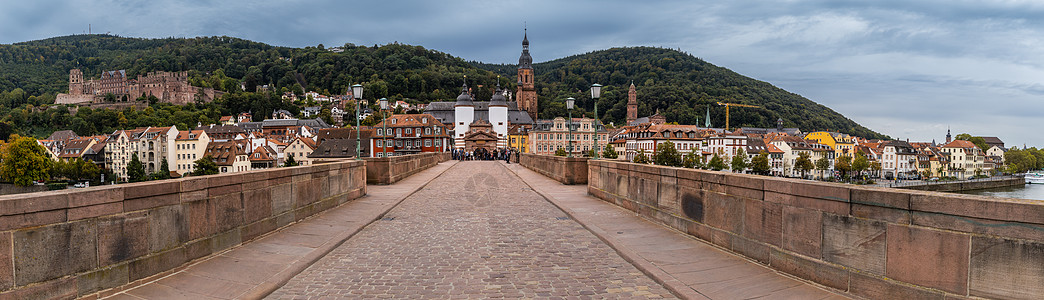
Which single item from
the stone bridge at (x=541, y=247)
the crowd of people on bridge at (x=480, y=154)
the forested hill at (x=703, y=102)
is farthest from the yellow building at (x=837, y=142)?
the stone bridge at (x=541, y=247)

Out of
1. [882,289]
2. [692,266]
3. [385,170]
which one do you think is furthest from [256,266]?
[385,170]

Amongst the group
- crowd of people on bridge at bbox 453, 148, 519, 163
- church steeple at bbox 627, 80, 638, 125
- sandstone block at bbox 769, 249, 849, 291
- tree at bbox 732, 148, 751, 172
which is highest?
church steeple at bbox 627, 80, 638, 125

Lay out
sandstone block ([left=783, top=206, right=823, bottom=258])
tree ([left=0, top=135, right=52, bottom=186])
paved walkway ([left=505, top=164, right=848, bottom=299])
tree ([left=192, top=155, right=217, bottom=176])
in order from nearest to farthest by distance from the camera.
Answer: paved walkway ([left=505, top=164, right=848, bottom=299]) → sandstone block ([left=783, top=206, right=823, bottom=258]) → tree ([left=0, top=135, right=52, bottom=186]) → tree ([left=192, top=155, right=217, bottom=176])

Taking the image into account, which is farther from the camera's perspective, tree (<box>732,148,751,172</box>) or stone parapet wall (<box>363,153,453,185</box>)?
tree (<box>732,148,751,172</box>)

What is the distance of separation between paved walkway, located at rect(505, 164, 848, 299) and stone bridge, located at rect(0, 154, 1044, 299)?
3 centimetres

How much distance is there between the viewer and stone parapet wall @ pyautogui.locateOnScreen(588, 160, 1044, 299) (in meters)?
3.95

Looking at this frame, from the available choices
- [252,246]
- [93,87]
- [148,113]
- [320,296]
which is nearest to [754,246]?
[320,296]

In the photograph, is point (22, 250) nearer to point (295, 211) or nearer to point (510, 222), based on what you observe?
point (295, 211)

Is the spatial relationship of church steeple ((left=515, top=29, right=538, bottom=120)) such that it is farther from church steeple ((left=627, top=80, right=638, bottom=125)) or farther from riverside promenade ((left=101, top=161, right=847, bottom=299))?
riverside promenade ((left=101, top=161, right=847, bottom=299))

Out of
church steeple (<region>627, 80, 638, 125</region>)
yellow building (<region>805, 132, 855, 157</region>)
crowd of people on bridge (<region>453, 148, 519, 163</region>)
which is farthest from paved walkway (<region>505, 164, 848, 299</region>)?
church steeple (<region>627, 80, 638, 125</region>)

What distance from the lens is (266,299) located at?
5289 millimetres

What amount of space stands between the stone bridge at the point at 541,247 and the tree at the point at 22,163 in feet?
305

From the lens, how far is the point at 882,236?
4.79 m

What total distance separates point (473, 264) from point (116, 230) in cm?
381
